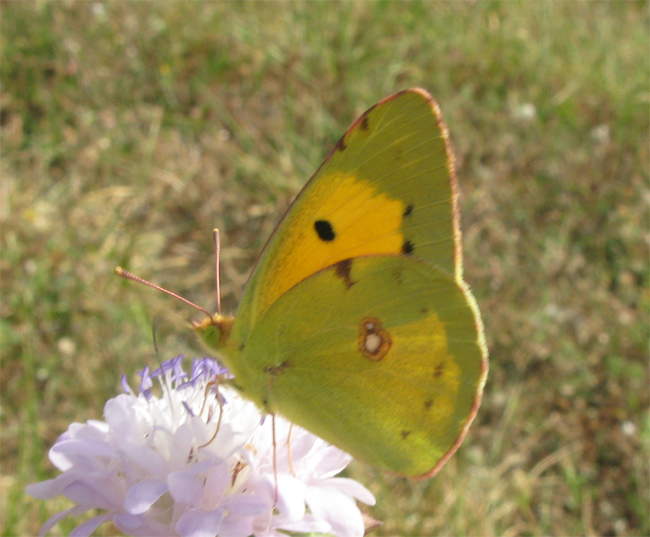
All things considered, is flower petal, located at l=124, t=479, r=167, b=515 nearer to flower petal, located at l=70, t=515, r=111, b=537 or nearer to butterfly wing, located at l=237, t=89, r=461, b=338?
flower petal, located at l=70, t=515, r=111, b=537

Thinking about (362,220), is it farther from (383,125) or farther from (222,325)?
(222,325)

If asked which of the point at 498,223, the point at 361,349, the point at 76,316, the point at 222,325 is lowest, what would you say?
the point at 498,223

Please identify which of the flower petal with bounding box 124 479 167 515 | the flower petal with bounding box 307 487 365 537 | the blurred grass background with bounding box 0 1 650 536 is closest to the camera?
the flower petal with bounding box 124 479 167 515

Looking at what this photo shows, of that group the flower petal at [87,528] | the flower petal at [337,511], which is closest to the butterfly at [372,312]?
the flower petal at [337,511]

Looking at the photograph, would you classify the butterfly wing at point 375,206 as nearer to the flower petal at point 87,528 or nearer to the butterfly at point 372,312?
the butterfly at point 372,312

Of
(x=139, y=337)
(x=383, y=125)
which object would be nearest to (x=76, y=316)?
(x=139, y=337)

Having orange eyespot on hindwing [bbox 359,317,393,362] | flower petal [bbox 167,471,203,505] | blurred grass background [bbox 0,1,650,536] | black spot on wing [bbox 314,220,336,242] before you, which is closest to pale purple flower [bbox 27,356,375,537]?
flower petal [bbox 167,471,203,505]
